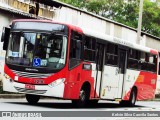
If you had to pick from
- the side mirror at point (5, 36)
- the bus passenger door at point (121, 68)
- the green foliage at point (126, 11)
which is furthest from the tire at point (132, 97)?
the green foliage at point (126, 11)

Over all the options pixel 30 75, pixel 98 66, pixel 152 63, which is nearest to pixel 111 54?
pixel 98 66

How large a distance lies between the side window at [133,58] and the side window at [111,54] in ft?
5.18

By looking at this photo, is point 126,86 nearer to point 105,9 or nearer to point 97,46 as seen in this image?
point 97,46

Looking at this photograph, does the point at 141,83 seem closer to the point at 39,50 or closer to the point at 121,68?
the point at 121,68

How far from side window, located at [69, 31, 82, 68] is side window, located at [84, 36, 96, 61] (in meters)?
0.47

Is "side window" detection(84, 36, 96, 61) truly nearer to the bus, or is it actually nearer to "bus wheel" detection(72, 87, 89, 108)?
the bus

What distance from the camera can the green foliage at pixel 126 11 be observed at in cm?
5747

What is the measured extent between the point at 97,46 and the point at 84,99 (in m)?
2.06

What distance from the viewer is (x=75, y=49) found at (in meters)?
17.8

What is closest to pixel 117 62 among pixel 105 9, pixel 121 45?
pixel 121 45

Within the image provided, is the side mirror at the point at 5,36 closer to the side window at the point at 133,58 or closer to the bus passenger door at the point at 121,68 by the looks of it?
the bus passenger door at the point at 121,68

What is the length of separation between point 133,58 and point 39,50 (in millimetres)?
6812

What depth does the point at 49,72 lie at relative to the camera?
17.2 meters

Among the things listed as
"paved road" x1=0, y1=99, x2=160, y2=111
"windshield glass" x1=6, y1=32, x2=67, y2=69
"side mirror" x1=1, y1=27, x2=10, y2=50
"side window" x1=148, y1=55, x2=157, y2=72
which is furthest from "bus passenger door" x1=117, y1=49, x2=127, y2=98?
"side mirror" x1=1, y1=27, x2=10, y2=50
